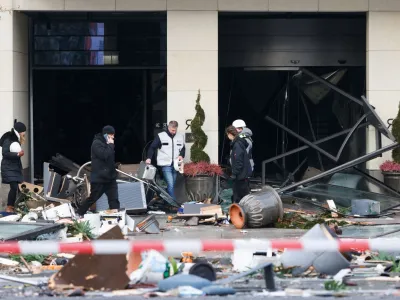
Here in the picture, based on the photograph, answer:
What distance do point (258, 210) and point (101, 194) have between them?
9.26 ft

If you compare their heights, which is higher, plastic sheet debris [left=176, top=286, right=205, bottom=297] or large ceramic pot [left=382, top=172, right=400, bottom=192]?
large ceramic pot [left=382, top=172, right=400, bottom=192]

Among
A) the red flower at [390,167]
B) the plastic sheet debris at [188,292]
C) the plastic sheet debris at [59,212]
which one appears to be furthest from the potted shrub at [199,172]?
the plastic sheet debris at [188,292]

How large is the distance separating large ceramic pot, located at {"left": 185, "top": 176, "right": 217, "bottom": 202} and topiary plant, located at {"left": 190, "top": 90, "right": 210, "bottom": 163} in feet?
1.54

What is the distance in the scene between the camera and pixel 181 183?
64.1 ft

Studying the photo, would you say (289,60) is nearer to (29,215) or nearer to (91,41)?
(91,41)

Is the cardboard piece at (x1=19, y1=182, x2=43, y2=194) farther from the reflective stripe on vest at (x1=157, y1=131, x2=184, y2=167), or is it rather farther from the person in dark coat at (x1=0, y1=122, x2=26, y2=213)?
the reflective stripe on vest at (x1=157, y1=131, x2=184, y2=167)

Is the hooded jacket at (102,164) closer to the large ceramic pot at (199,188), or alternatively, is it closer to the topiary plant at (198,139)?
the large ceramic pot at (199,188)

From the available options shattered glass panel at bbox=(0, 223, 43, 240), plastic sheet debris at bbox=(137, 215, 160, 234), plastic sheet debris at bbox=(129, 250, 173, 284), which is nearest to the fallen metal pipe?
plastic sheet debris at bbox=(137, 215, 160, 234)

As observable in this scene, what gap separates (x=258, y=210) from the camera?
53.2 ft

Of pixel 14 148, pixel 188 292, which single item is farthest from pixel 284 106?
pixel 188 292

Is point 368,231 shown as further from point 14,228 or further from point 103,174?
point 14,228

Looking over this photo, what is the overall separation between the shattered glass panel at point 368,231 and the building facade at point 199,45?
441 centimetres

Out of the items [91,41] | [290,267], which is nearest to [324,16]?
[91,41]

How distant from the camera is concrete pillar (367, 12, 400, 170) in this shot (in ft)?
66.2
